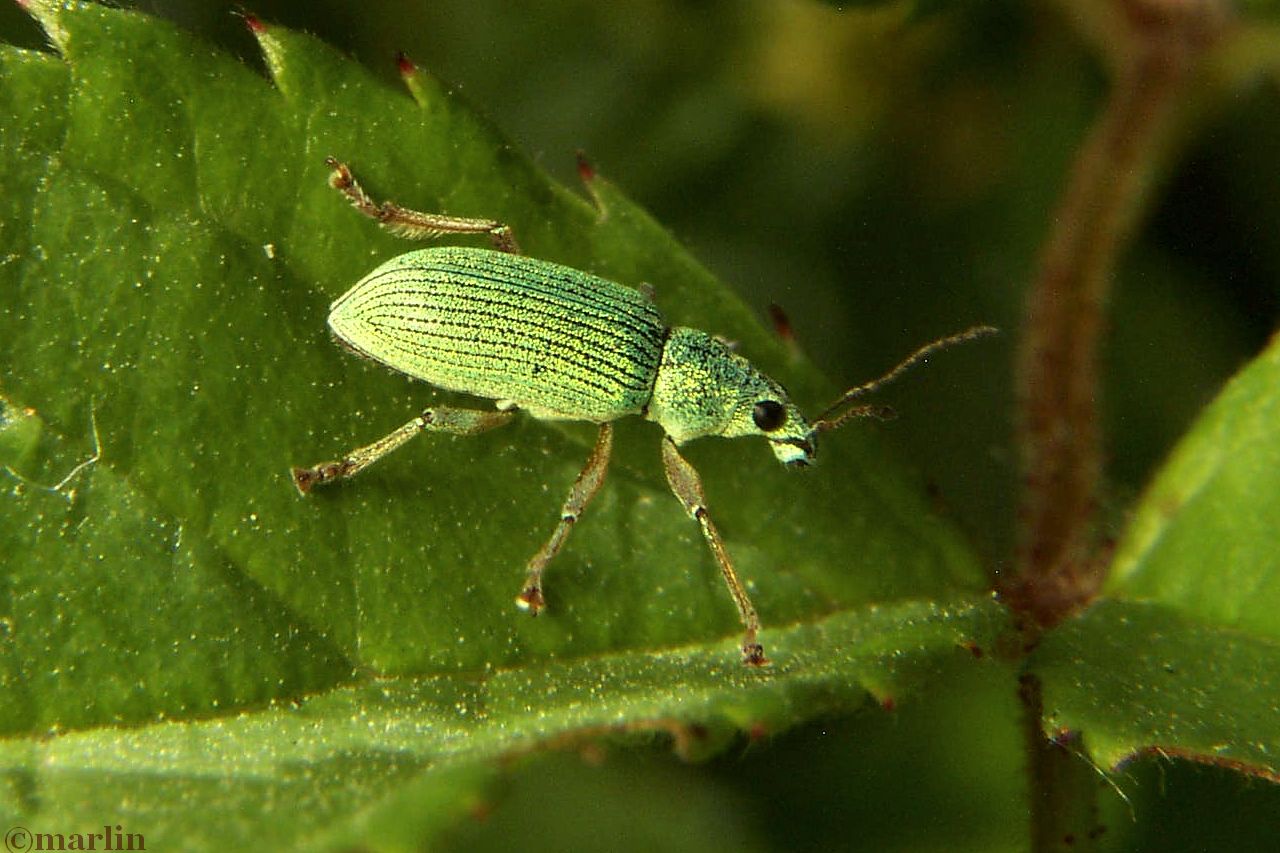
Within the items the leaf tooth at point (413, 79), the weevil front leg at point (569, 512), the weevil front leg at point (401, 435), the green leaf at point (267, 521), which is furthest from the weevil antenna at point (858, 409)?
the leaf tooth at point (413, 79)

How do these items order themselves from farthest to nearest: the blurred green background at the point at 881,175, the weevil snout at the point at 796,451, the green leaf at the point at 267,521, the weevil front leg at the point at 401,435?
1. the blurred green background at the point at 881,175
2. the weevil snout at the point at 796,451
3. the weevil front leg at the point at 401,435
4. the green leaf at the point at 267,521

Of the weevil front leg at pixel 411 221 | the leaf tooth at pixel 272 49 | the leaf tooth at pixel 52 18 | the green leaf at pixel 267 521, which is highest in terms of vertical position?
Result: the leaf tooth at pixel 272 49

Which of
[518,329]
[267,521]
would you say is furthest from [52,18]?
[518,329]

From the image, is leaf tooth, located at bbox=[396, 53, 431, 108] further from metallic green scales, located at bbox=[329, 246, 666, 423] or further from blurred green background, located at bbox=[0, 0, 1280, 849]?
blurred green background, located at bbox=[0, 0, 1280, 849]

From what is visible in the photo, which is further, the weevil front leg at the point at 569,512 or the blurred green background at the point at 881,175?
the blurred green background at the point at 881,175

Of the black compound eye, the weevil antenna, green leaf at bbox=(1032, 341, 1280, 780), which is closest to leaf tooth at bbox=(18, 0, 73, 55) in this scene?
A: the black compound eye

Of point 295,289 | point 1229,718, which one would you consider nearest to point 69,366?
point 295,289

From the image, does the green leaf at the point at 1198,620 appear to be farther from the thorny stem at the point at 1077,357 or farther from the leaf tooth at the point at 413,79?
the leaf tooth at the point at 413,79
